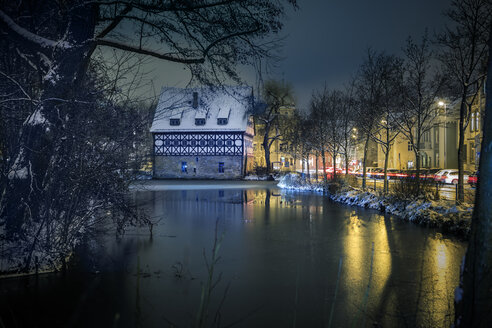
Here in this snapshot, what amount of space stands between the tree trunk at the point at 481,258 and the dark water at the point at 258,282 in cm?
62

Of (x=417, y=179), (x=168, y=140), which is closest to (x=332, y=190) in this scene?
(x=417, y=179)

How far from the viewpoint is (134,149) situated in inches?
366

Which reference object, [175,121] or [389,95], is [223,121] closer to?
[175,121]

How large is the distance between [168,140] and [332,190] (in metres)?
31.4

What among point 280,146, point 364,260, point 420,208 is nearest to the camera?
point 364,260

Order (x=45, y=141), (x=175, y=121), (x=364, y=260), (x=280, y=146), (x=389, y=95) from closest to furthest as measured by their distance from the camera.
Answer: (x=45, y=141) < (x=364, y=260) < (x=389, y=95) < (x=175, y=121) < (x=280, y=146)

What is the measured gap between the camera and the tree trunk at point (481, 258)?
3855 mm

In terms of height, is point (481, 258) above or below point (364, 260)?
above

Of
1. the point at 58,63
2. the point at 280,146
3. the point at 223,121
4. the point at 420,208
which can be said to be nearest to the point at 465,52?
the point at 420,208

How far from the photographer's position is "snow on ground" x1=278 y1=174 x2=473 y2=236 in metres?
12.9

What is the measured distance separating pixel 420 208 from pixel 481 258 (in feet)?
40.4

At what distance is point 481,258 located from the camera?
394 centimetres

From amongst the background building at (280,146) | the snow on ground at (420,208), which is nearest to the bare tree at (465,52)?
the snow on ground at (420,208)

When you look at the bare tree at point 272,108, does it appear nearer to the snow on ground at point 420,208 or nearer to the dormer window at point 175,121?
the dormer window at point 175,121
